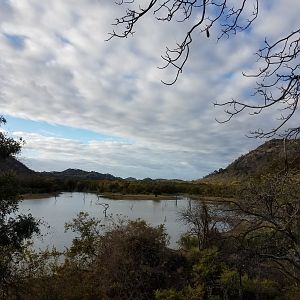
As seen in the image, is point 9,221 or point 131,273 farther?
point 131,273

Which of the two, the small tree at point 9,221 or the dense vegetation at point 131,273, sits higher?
the small tree at point 9,221

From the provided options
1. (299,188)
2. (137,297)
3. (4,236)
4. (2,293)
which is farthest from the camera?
(137,297)

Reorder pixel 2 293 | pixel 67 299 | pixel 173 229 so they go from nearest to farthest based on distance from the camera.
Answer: pixel 2 293 < pixel 67 299 < pixel 173 229

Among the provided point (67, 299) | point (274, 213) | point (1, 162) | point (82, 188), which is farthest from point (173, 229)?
point (82, 188)

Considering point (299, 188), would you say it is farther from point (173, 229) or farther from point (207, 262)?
point (173, 229)

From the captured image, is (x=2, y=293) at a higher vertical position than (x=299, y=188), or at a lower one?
lower

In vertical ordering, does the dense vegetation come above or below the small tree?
below

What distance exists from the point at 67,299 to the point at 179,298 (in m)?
3.22

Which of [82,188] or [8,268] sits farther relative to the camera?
[82,188]

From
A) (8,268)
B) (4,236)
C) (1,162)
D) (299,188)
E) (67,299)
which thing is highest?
(1,162)

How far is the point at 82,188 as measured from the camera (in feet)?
338

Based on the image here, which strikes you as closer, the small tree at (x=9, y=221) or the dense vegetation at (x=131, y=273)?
the small tree at (x=9, y=221)

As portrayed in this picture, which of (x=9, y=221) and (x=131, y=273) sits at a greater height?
(x=9, y=221)

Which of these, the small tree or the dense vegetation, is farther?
the dense vegetation
